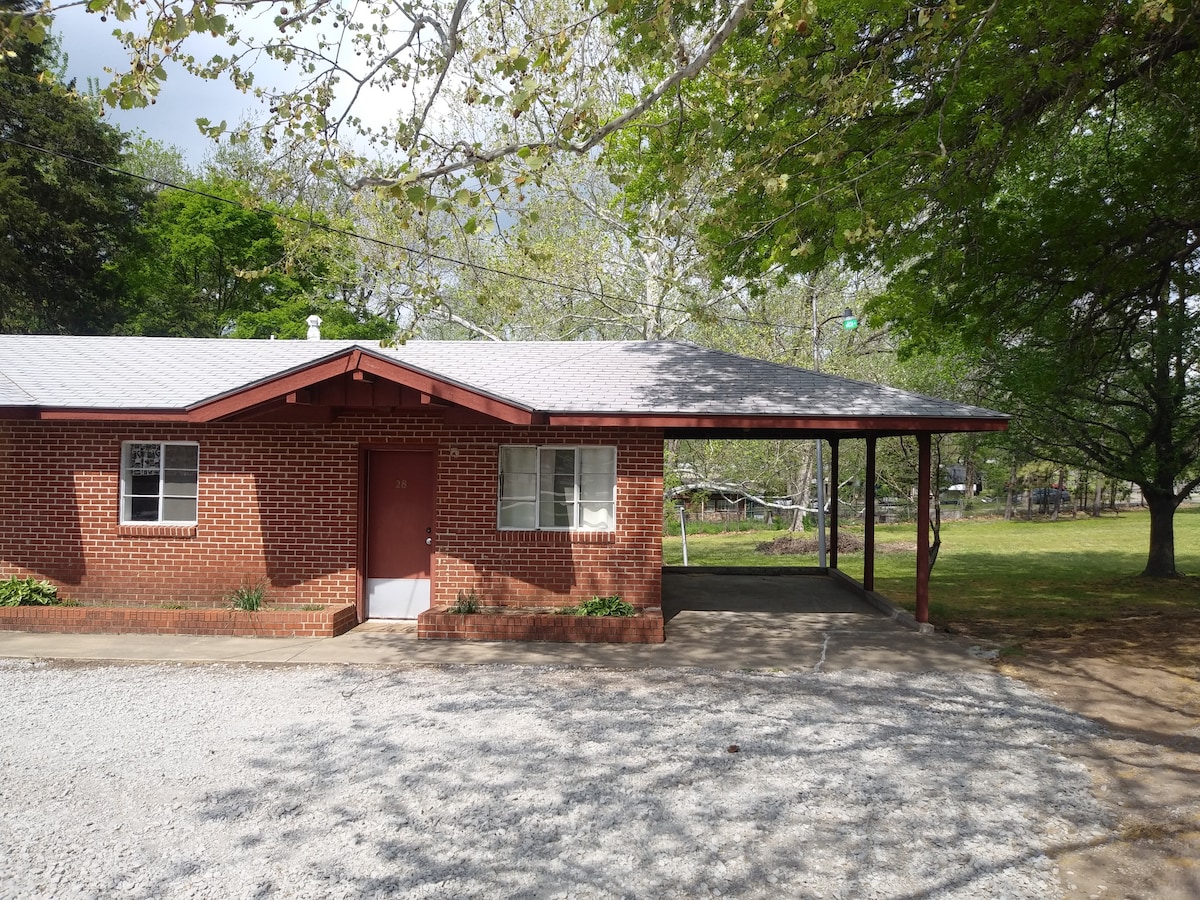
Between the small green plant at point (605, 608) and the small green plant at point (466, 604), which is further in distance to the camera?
the small green plant at point (466, 604)

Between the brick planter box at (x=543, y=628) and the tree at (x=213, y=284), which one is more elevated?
the tree at (x=213, y=284)

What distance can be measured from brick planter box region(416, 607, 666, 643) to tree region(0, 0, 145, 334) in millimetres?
23243

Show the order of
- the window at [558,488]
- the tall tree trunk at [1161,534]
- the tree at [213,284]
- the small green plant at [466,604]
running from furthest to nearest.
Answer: the tree at [213,284] → the tall tree trunk at [1161,534] → the window at [558,488] → the small green plant at [466,604]

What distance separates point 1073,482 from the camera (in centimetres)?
3947

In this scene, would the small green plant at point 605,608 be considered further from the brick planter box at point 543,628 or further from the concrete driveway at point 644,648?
the concrete driveway at point 644,648

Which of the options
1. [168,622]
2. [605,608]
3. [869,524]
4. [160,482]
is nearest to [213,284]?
[160,482]

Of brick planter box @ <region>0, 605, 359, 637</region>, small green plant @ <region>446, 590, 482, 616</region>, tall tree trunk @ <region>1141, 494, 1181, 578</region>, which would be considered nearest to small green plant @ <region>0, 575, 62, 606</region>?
brick planter box @ <region>0, 605, 359, 637</region>

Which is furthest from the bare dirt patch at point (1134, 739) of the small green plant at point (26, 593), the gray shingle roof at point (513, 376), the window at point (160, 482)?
the small green plant at point (26, 593)

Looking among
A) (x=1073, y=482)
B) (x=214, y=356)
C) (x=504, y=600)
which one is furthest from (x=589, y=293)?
(x=1073, y=482)

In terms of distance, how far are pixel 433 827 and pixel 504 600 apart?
6.25m

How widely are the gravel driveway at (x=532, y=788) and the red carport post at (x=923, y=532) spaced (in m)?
2.60

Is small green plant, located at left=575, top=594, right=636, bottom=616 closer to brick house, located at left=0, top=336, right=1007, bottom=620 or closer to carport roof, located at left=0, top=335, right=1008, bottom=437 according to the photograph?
brick house, located at left=0, top=336, right=1007, bottom=620

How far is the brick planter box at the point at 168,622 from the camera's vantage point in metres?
10.5

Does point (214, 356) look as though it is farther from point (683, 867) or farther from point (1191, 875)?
point (1191, 875)
